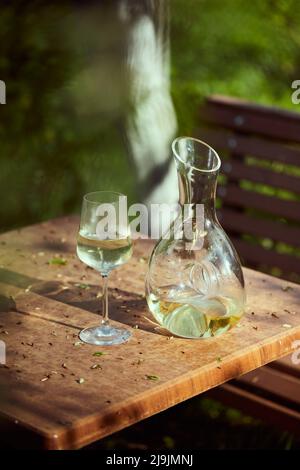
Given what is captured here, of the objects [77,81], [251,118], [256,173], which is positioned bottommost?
[256,173]

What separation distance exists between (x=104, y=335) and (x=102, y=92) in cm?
135

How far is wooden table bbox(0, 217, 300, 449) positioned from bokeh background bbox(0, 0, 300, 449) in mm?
903

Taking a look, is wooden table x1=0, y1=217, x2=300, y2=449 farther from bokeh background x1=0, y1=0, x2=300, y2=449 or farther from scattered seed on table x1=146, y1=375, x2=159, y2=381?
bokeh background x1=0, y1=0, x2=300, y2=449

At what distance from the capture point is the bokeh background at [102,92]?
10.0 ft

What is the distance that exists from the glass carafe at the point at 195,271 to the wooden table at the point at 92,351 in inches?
1.5

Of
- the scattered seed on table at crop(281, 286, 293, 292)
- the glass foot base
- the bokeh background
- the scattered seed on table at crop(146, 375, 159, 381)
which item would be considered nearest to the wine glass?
the glass foot base

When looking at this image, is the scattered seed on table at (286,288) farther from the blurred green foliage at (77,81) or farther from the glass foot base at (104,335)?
the blurred green foliage at (77,81)

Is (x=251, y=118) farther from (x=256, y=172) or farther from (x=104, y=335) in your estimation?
(x=104, y=335)

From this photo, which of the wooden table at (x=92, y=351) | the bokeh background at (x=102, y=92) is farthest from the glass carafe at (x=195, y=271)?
the bokeh background at (x=102, y=92)

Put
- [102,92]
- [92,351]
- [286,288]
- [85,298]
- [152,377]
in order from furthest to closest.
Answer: [102,92]
[286,288]
[85,298]
[92,351]
[152,377]

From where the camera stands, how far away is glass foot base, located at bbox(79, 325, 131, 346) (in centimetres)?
185

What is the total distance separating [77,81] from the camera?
3.29 meters

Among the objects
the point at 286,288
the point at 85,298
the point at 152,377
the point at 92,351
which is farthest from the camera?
the point at 286,288

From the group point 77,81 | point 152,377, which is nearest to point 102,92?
point 77,81
